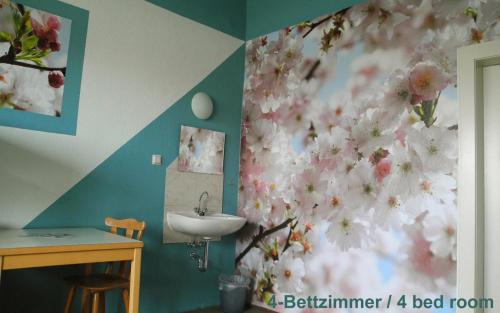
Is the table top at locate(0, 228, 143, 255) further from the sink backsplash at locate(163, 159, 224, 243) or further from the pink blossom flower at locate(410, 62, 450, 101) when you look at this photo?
the pink blossom flower at locate(410, 62, 450, 101)

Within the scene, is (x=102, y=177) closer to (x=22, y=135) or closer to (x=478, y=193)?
(x=22, y=135)

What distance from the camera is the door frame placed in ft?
6.93

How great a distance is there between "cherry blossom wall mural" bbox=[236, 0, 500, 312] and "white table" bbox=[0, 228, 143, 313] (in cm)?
141

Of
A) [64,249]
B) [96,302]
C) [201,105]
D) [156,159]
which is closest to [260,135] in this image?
[201,105]

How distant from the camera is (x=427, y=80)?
7.82 ft

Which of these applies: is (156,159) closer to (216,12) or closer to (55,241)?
(55,241)

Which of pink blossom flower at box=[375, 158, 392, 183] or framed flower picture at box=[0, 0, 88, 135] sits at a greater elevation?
framed flower picture at box=[0, 0, 88, 135]

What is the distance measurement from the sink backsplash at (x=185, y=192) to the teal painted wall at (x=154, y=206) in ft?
0.17

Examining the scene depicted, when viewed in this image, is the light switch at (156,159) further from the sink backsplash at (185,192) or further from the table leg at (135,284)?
the table leg at (135,284)

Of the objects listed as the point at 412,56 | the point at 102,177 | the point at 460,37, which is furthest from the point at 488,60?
the point at 102,177

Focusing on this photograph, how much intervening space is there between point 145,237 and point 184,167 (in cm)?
63

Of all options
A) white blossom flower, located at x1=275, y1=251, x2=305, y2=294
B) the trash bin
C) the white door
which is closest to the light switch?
the trash bin

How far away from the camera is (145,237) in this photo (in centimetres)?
297

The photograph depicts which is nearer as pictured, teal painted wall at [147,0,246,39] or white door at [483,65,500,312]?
white door at [483,65,500,312]
